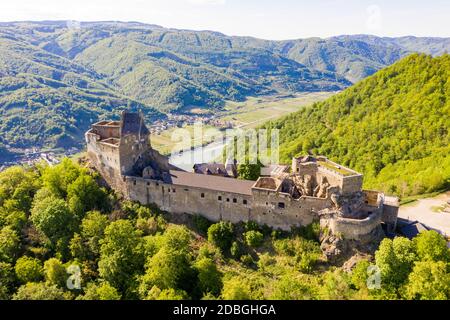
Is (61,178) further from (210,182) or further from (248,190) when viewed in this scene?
(248,190)

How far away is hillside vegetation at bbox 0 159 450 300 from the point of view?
130 ft

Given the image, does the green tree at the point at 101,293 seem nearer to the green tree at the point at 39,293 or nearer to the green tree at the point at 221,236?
the green tree at the point at 39,293

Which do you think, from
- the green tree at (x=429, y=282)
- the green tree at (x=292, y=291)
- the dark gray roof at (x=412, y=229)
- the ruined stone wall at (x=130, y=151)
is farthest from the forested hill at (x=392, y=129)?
the ruined stone wall at (x=130, y=151)

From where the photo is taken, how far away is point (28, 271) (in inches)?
1784

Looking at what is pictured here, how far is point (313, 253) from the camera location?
45844mm

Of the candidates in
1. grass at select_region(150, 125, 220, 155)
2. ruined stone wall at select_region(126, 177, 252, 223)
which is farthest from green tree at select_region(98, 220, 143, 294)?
grass at select_region(150, 125, 220, 155)

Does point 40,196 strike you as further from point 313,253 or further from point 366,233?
point 366,233

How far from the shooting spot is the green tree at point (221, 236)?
4931 cm

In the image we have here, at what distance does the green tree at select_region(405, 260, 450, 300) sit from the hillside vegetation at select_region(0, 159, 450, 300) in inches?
3.7

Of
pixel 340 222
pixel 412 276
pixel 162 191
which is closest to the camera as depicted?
pixel 412 276

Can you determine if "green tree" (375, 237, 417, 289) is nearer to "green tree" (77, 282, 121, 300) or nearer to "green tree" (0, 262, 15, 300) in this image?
"green tree" (77, 282, 121, 300)
